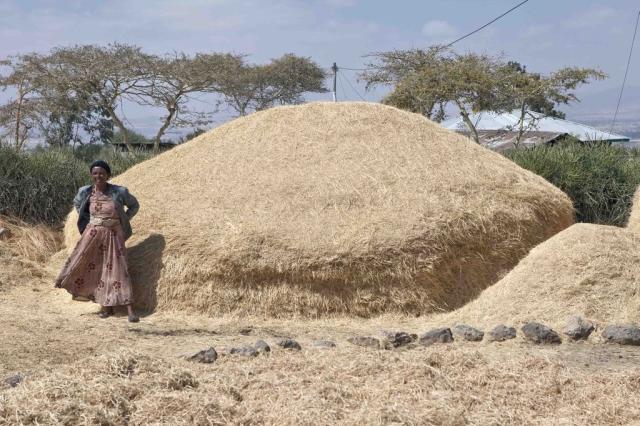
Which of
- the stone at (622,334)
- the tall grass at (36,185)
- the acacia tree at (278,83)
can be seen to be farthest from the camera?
the acacia tree at (278,83)

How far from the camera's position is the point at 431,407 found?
3.73m

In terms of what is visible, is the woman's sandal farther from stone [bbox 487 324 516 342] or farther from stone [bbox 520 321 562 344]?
stone [bbox 520 321 562 344]

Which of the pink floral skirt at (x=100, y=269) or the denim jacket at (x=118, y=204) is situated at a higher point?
the denim jacket at (x=118, y=204)

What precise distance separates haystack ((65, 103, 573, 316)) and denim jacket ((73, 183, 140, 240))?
302mm

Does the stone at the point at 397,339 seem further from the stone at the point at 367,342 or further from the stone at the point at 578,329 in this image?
the stone at the point at 578,329

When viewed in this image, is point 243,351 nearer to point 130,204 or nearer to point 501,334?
point 501,334

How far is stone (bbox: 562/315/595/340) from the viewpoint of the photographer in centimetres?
549

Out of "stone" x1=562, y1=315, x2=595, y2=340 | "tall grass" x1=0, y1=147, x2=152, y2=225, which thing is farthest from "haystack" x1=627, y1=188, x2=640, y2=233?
"tall grass" x1=0, y1=147, x2=152, y2=225

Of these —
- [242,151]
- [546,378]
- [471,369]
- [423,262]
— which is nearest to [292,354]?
[471,369]

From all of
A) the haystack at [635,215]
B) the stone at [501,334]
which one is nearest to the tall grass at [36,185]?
the stone at [501,334]

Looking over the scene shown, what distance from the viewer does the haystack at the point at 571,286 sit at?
5988 millimetres

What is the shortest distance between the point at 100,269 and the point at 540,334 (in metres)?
3.65

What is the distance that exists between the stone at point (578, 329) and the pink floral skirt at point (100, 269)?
137 inches

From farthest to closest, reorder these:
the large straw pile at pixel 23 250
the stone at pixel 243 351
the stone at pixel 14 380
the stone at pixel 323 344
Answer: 1. the large straw pile at pixel 23 250
2. the stone at pixel 323 344
3. the stone at pixel 243 351
4. the stone at pixel 14 380
